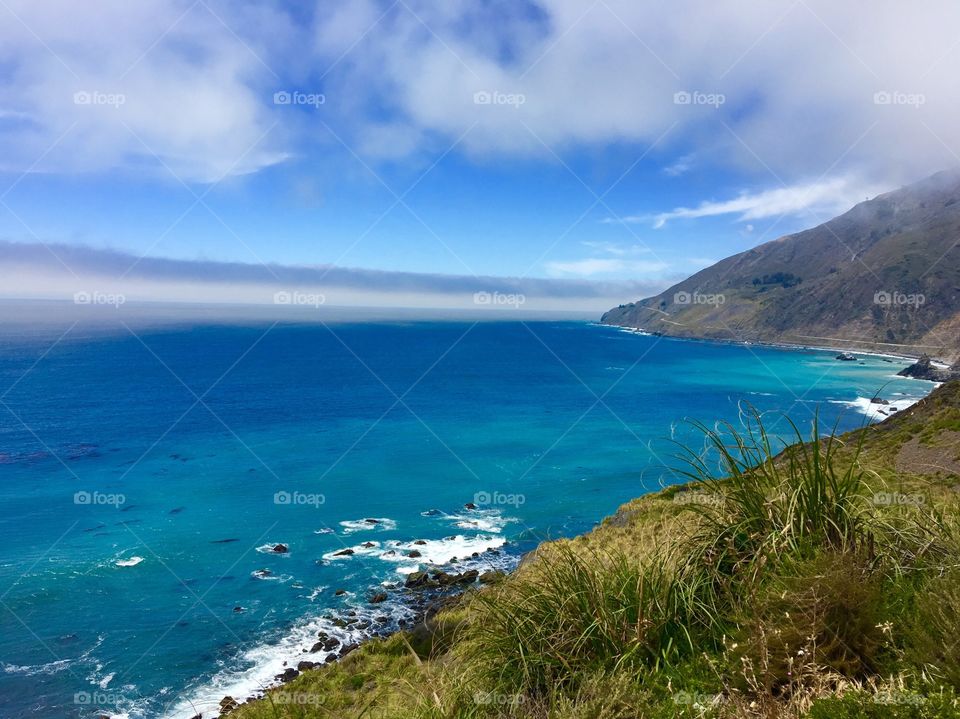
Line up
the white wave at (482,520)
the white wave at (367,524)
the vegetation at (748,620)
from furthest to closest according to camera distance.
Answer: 1. the white wave at (482,520)
2. the white wave at (367,524)
3. the vegetation at (748,620)

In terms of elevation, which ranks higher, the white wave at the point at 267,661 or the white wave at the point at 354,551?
the white wave at the point at 354,551

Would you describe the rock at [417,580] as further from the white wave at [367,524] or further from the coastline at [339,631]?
the white wave at [367,524]

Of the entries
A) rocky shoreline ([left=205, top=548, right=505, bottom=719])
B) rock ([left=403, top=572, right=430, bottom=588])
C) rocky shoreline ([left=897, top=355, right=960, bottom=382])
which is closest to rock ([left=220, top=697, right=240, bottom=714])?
rocky shoreline ([left=205, top=548, right=505, bottom=719])

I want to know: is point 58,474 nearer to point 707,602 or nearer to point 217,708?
point 217,708

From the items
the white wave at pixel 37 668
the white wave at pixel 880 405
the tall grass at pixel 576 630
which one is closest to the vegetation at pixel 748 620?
the tall grass at pixel 576 630

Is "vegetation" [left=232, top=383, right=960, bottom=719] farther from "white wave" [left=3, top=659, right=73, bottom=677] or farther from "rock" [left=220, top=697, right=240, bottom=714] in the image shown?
"white wave" [left=3, top=659, right=73, bottom=677]

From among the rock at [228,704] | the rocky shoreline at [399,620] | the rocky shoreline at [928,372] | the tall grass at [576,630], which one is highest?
the tall grass at [576,630]

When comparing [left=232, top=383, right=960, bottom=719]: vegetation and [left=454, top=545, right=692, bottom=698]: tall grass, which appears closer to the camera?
[left=232, top=383, right=960, bottom=719]: vegetation
